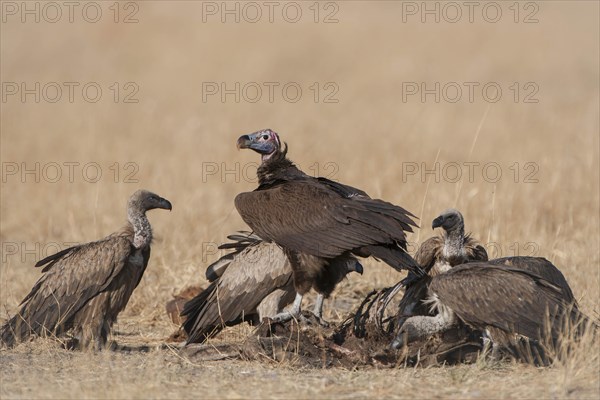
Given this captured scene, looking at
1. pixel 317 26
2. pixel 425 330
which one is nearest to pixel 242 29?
pixel 317 26

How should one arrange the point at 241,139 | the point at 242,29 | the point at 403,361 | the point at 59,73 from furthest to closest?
the point at 242,29
the point at 59,73
the point at 241,139
the point at 403,361

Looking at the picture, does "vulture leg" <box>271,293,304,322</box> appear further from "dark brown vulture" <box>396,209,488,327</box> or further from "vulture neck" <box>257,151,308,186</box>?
"vulture neck" <box>257,151,308,186</box>

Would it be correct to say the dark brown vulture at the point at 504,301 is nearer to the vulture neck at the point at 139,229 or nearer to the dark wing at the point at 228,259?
the dark wing at the point at 228,259

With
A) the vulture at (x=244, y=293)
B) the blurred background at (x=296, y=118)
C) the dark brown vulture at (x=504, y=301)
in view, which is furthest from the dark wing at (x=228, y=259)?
the dark brown vulture at (x=504, y=301)

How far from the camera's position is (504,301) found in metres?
6.59

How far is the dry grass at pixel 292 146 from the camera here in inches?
244

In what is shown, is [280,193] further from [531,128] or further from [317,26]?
[317,26]

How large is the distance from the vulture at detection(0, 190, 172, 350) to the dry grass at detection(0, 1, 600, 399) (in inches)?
9.0

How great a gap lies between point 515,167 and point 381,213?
665 cm

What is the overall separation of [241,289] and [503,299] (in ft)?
6.66

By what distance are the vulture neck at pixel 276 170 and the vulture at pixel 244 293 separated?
49cm

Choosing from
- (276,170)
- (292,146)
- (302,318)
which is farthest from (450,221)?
(292,146)

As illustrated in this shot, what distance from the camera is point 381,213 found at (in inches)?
279

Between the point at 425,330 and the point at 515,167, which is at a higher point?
the point at 515,167
